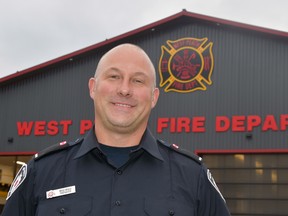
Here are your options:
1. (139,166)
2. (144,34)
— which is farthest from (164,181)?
(144,34)

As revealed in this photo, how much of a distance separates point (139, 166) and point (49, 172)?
0.69m

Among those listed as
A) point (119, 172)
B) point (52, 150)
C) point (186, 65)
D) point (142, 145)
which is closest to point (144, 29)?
point (186, 65)

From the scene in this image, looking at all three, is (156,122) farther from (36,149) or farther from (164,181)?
(164,181)

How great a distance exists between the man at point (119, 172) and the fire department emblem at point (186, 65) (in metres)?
18.8

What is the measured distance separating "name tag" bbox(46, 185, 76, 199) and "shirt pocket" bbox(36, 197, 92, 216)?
0.10ft

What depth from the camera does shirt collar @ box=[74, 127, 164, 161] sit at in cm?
383

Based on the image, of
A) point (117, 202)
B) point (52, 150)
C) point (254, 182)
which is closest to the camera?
point (117, 202)

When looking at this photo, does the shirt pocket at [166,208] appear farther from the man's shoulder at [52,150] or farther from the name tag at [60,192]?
the man's shoulder at [52,150]

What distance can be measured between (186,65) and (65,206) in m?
19.7

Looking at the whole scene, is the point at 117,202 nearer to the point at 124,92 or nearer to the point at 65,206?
the point at 65,206

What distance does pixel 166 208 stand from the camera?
3727mm

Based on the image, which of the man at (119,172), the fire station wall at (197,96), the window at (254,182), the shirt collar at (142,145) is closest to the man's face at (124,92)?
the man at (119,172)

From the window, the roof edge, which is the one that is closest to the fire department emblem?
the roof edge

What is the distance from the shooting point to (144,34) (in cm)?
2428
